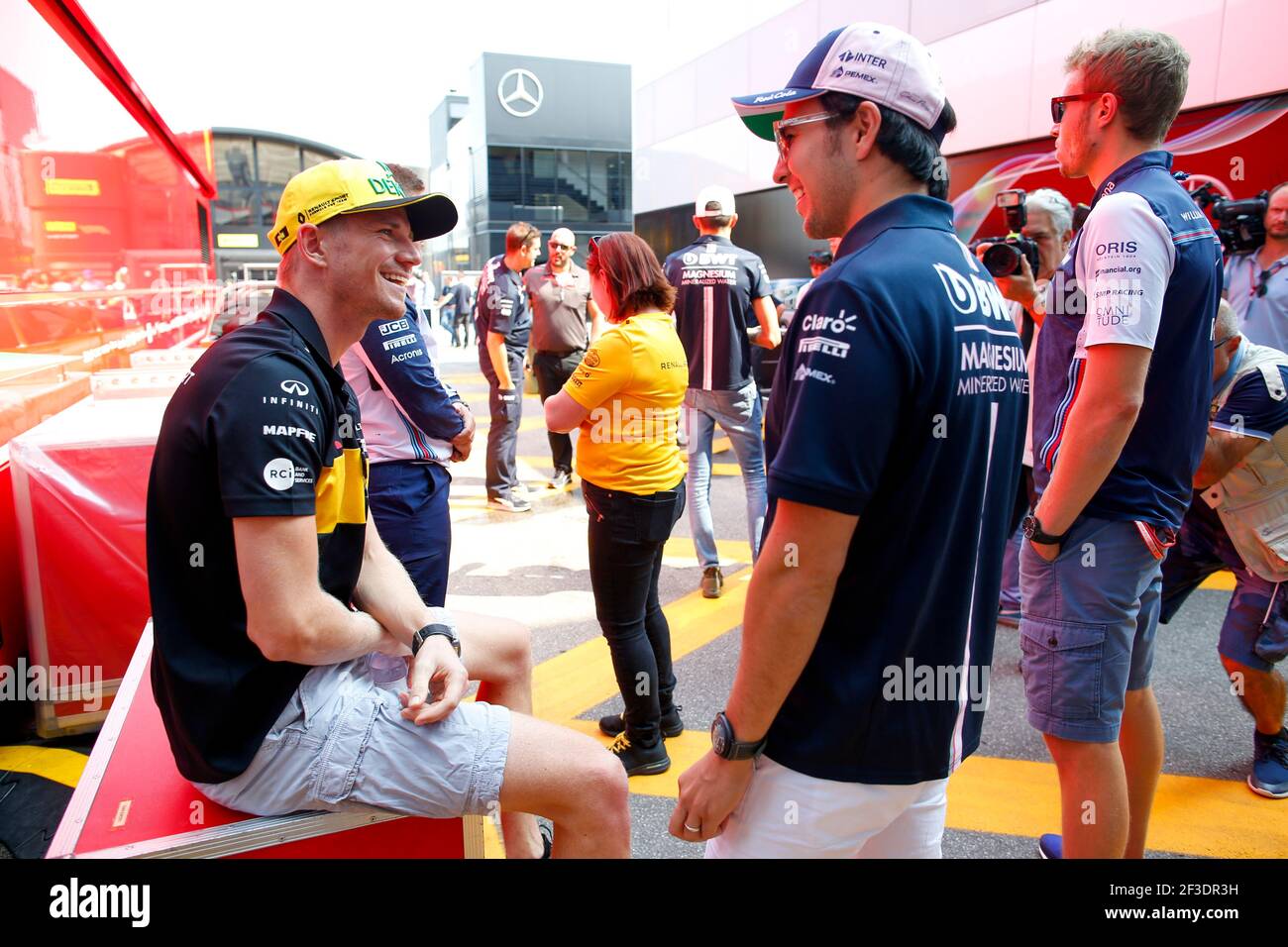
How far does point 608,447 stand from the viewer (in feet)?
10.3

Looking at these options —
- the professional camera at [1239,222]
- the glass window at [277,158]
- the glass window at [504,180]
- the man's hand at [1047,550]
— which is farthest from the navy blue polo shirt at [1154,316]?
the glass window at [504,180]

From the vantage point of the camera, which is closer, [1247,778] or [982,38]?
[1247,778]

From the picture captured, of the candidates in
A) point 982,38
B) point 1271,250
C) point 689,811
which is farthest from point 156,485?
point 982,38

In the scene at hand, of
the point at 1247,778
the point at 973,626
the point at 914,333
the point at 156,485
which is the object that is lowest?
the point at 1247,778

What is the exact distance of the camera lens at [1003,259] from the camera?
2619 millimetres

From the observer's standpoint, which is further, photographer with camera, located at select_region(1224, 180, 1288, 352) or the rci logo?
photographer with camera, located at select_region(1224, 180, 1288, 352)

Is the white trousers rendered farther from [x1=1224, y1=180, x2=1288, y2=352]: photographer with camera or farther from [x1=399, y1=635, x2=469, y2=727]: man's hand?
[x1=1224, y1=180, x2=1288, y2=352]: photographer with camera

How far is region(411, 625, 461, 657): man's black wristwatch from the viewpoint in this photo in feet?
6.59

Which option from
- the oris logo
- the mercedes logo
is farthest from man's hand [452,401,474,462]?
the mercedes logo

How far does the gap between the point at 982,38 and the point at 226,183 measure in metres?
15.0

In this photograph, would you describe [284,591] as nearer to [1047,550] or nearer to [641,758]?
[1047,550]

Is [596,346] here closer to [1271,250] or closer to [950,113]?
[950,113]

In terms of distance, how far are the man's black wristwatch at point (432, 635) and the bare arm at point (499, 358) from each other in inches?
210

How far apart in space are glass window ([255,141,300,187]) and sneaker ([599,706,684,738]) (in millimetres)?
16280
